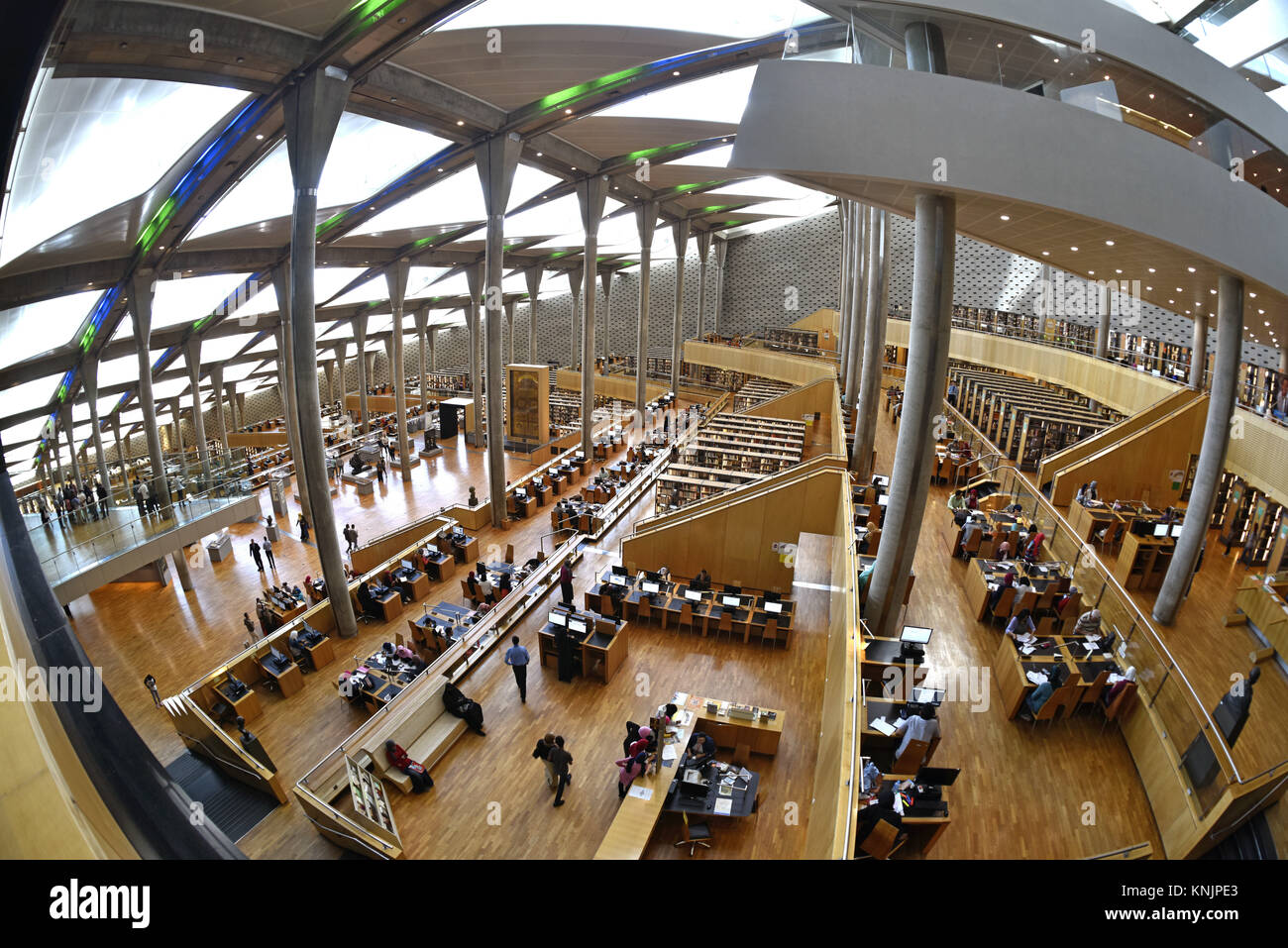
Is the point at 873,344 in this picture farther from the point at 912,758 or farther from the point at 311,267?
the point at 311,267

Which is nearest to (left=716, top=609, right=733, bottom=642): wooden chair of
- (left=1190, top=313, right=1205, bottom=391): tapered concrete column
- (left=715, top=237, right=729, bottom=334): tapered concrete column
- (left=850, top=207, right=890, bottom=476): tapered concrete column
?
(left=850, top=207, right=890, bottom=476): tapered concrete column

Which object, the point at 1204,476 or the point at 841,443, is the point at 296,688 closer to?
the point at 841,443

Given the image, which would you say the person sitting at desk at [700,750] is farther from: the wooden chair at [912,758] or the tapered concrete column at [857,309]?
the tapered concrete column at [857,309]

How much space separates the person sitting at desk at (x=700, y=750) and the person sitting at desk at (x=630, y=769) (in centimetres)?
56

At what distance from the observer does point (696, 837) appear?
6703mm

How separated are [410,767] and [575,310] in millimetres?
37894

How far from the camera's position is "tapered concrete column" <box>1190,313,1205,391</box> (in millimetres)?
14625

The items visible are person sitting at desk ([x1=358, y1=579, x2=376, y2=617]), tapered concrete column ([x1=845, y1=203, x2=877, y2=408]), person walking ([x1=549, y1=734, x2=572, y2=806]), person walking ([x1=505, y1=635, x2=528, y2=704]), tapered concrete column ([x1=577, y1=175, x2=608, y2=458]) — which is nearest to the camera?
person walking ([x1=549, y1=734, x2=572, y2=806])

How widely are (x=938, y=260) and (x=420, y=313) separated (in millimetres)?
35537

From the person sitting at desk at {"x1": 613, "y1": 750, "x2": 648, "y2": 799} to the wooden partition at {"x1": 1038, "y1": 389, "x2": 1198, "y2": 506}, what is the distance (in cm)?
1230

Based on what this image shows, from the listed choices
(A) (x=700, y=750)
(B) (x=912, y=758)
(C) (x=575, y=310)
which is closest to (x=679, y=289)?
(C) (x=575, y=310)

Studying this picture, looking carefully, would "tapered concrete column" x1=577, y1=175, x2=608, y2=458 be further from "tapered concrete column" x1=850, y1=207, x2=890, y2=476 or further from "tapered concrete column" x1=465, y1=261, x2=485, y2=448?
"tapered concrete column" x1=850, y1=207, x2=890, y2=476

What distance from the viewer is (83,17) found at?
752cm
